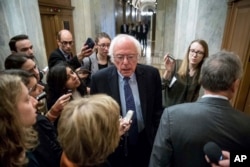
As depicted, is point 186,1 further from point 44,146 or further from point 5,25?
point 44,146

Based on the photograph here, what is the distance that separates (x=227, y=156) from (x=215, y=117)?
0.67 feet

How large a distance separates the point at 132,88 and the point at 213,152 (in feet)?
3.01

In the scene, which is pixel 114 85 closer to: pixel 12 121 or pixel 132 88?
pixel 132 88

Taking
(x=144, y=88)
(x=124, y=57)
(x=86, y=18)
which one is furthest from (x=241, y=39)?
(x=86, y=18)

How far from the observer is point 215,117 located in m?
0.93

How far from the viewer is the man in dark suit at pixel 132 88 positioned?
1543 mm

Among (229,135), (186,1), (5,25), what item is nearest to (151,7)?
(186,1)

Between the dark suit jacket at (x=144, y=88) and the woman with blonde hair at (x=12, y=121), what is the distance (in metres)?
0.81

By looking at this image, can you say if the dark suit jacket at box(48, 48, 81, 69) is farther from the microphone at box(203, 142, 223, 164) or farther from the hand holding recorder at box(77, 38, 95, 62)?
the microphone at box(203, 142, 223, 164)

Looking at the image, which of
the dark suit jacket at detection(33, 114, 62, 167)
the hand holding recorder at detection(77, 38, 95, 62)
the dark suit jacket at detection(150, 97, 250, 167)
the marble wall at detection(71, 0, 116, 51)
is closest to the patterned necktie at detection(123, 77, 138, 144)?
the dark suit jacket at detection(150, 97, 250, 167)

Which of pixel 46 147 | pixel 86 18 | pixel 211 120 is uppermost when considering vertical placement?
pixel 86 18

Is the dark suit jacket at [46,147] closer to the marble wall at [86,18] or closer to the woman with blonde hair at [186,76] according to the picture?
the woman with blonde hair at [186,76]

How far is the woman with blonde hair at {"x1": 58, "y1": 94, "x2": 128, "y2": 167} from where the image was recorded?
0.78 m

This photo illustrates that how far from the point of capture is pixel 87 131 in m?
0.77
